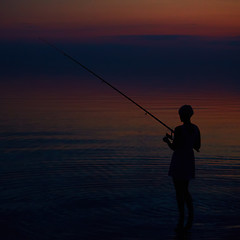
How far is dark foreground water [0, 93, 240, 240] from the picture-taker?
7777 millimetres

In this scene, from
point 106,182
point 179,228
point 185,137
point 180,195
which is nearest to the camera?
point 179,228

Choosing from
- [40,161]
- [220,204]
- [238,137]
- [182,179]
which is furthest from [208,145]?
[182,179]

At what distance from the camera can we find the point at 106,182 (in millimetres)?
10672

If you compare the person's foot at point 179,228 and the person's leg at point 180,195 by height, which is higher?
the person's leg at point 180,195

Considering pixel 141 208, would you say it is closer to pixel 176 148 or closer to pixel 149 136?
pixel 176 148

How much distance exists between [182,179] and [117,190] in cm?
230

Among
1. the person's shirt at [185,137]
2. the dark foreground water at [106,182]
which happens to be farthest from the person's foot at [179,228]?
the person's shirt at [185,137]

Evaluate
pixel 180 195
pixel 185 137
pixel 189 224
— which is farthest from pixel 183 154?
pixel 189 224

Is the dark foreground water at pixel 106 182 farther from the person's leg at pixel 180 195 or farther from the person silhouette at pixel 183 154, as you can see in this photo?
the person silhouette at pixel 183 154

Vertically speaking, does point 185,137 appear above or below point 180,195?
above

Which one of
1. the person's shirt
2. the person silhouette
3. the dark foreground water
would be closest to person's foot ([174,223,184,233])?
the person silhouette

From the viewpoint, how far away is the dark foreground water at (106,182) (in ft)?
25.5

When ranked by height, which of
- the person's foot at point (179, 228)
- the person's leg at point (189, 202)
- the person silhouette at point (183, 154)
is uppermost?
the person silhouette at point (183, 154)

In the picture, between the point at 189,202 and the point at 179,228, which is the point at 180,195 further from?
the point at 179,228
